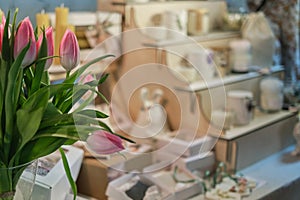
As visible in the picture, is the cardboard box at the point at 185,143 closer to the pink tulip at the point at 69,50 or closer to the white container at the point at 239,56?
the white container at the point at 239,56

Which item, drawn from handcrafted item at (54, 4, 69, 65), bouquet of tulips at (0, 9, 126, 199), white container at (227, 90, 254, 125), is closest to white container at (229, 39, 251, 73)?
white container at (227, 90, 254, 125)

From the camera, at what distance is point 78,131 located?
894 millimetres

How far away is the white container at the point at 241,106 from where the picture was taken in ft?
6.08

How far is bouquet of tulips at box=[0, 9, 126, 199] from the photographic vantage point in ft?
2.80

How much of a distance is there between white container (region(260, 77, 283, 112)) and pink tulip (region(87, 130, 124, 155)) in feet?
4.36

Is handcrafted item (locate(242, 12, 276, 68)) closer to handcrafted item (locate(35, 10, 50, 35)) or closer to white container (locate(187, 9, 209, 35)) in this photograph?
white container (locate(187, 9, 209, 35))

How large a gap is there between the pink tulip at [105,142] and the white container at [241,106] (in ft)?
3.53

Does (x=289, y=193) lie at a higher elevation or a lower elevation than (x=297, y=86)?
lower

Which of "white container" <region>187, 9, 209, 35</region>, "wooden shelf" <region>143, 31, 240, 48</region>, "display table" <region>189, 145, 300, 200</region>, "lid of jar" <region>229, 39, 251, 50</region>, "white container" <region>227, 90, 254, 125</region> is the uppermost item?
"white container" <region>187, 9, 209, 35</region>

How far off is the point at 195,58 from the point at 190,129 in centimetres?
31

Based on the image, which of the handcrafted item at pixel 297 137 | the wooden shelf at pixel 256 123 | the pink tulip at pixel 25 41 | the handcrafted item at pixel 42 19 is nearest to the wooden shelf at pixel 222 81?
the wooden shelf at pixel 256 123

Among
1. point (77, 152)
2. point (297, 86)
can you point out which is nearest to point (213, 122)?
point (77, 152)

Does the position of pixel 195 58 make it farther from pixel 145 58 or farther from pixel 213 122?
pixel 213 122

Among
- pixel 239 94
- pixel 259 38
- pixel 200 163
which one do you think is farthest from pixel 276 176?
pixel 259 38
